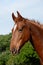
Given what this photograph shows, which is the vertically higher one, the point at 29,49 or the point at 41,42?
the point at 41,42

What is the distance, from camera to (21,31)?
11516 mm

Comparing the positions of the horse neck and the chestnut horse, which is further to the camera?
the horse neck

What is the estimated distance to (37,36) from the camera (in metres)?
11.9

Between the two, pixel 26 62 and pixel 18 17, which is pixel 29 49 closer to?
pixel 26 62

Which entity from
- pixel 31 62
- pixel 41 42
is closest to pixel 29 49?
pixel 31 62

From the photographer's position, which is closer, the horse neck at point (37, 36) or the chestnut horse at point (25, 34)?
the chestnut horse at point (25, 34)

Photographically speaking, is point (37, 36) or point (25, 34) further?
point (37, 36)

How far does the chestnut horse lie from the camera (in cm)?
1138

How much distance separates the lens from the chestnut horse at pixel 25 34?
11375 millimetres

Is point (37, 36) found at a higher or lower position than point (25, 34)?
lower

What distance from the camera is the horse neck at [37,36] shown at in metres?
11.8

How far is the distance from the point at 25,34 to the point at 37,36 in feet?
1.80

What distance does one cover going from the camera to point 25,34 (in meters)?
11.5

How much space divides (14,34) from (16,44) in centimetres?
34
